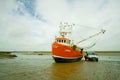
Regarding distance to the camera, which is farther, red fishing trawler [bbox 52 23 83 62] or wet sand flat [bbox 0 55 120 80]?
red fishing trawler [bbox 52 23 83 62]

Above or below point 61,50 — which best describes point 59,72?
below

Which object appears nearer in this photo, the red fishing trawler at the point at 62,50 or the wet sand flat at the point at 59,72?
the wet sand flat at the point at 59,72

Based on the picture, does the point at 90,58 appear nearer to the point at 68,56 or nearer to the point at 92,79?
the point at 68,56

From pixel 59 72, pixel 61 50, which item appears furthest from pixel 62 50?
pixel 59 72

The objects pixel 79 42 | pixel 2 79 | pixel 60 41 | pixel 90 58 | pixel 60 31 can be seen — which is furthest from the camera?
pixel 79 42

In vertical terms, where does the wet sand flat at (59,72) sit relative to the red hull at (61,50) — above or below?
below

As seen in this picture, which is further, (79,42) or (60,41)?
(79,42)

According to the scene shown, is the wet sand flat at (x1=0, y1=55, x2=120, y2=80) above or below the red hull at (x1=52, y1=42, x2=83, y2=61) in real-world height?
below

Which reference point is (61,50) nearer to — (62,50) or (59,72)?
(62,50)

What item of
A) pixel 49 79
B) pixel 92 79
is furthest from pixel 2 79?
pixel 92 79

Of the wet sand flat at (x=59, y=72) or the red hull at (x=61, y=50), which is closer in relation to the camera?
the wet sand flat at (x=59, y=72)

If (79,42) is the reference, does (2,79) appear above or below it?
below

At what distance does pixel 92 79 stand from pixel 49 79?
12.8ft

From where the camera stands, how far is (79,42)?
38906 millimetres
